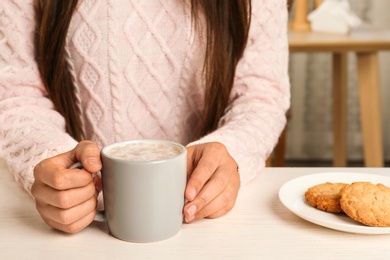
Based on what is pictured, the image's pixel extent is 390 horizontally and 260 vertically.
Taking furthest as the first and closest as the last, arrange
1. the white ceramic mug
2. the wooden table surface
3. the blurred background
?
the blurred background, the wooden table surface, the white ceramic mug

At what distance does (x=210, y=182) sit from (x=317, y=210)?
12 cm

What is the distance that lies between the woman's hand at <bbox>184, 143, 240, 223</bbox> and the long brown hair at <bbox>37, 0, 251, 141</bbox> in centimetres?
25

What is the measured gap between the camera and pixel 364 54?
1.96m

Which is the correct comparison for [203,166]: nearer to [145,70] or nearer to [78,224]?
[78,224]

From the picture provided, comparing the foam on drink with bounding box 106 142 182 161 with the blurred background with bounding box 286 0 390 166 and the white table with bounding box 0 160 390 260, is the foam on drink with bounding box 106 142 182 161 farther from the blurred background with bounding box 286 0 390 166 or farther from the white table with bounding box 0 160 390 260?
the blurred background with bounding box 286 0 390 166

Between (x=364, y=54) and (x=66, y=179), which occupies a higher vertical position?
Answer: (x=66, y=179)

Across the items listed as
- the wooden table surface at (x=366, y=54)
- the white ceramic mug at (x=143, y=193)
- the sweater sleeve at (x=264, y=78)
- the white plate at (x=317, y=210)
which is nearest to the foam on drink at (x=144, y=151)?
the white ceramic mug at (x=143, y=193)

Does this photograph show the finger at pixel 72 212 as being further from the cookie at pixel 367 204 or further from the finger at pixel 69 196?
the cookie at pixel 367 204

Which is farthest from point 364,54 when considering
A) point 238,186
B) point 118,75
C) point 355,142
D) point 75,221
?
point 75,221

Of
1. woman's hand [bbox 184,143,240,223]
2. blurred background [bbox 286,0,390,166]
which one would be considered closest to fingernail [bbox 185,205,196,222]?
woman's hand [bbox 184,143,240,223]

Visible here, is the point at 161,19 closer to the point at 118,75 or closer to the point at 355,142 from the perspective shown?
the point at 118,75

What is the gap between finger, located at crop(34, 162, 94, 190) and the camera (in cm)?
58

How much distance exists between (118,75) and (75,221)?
0.39 meters

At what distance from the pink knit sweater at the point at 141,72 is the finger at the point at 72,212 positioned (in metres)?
0.26
